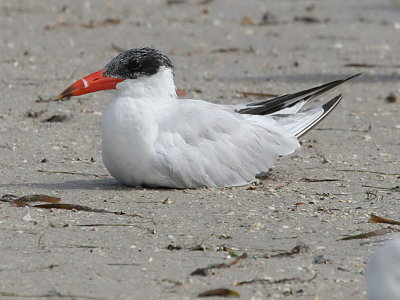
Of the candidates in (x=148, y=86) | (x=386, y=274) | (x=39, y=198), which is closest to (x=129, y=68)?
(x=148, y=86)

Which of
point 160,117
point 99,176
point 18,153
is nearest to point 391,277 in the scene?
point 160,117

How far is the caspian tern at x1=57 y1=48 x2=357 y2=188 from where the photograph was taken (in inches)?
221

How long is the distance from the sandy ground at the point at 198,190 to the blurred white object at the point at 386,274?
0.61 meters

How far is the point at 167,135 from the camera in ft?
18.6

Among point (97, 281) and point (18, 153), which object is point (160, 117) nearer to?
point (18, 153)

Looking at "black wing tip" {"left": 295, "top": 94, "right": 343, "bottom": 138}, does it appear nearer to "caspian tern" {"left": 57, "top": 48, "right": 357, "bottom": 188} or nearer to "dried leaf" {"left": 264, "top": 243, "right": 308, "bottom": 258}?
"caspian tern" {"left": 57, "top": 48, "right": 357, "bottom": 188}

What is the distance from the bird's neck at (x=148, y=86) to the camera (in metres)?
5.80

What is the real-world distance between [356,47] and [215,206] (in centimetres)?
663

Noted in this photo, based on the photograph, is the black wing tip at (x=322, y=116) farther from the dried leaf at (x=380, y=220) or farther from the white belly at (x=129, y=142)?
the dried leaf at (x=380, y=220)

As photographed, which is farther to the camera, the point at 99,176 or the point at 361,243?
the point at 99,176

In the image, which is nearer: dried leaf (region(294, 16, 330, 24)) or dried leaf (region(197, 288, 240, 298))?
dried leaf (region(197, 288, 240, 298))

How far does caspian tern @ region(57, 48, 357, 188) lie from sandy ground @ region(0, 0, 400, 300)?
0.39 feet

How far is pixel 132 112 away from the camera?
5680mm

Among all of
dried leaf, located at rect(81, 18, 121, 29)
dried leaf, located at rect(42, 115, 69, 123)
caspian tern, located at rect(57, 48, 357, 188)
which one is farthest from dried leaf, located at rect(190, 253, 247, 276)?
dried leaf, located at rect(81, 18, 121, 29)
